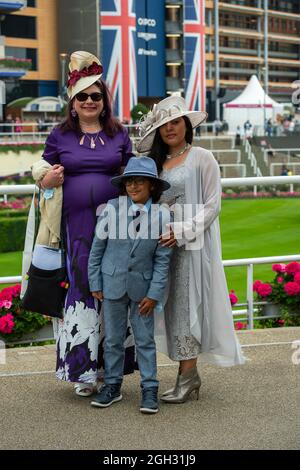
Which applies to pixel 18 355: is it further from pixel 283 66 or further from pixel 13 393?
pixel 283 66

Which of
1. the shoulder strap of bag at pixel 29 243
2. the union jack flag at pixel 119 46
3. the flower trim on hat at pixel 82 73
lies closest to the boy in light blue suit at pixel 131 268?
the shoulder strap of bag at pixel 29 243

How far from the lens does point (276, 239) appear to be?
21.1 ft

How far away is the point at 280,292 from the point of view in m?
6.10

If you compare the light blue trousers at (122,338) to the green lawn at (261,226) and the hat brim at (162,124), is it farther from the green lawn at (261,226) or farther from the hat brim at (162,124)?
the green lawn at (261,226)

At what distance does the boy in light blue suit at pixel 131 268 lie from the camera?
13.6 feet

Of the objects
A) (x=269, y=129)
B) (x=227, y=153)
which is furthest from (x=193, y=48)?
(x=227, y=153)

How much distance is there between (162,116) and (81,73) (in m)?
0.43

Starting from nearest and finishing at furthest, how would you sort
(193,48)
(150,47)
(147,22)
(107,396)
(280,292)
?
(107,396), (280,292), (147,22), (150,47), (193,48)

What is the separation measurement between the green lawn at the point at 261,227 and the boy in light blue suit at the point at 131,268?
1.94 metres

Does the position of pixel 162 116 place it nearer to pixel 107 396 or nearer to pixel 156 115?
pixel 156 115

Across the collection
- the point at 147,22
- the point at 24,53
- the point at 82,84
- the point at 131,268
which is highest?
the point at 147,22

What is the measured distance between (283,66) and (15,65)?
5280 centimetres

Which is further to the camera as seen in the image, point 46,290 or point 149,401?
point 46,290
